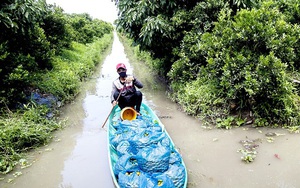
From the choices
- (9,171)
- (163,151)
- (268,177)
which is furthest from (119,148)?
(268,177)

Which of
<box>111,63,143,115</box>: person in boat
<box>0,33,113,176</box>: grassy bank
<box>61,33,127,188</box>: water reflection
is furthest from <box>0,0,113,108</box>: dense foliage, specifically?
<box>111,63,143,115</box>: person in boat

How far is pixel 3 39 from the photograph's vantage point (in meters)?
6.82

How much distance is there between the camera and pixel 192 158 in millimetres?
4992

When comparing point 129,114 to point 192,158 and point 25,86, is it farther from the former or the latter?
point 25,86

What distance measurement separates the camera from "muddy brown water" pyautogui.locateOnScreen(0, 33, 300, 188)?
428 cm

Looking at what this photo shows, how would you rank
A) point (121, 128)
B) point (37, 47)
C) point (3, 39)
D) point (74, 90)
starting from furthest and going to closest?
point (74, 90) → point (37, 47) → point (3, 39) → point (121, 128)

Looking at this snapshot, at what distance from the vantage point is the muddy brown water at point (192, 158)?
169 inches

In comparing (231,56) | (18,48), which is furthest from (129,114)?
(18,48)

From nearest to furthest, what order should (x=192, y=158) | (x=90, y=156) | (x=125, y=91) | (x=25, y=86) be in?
1. (x=192, y=158)
2. (x=90, y=156)
3. (x=125, y=91)
4. (x=25, y=86)

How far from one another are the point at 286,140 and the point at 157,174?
3.19 metres

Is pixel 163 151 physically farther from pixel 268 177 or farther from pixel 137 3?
pixel 137 3

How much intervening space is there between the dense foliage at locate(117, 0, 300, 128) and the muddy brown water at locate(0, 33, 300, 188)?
21.2 inches

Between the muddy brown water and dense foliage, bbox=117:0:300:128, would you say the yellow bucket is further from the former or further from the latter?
dense foliage, bbox=117:0:300:128

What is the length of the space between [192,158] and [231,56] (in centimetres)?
284
